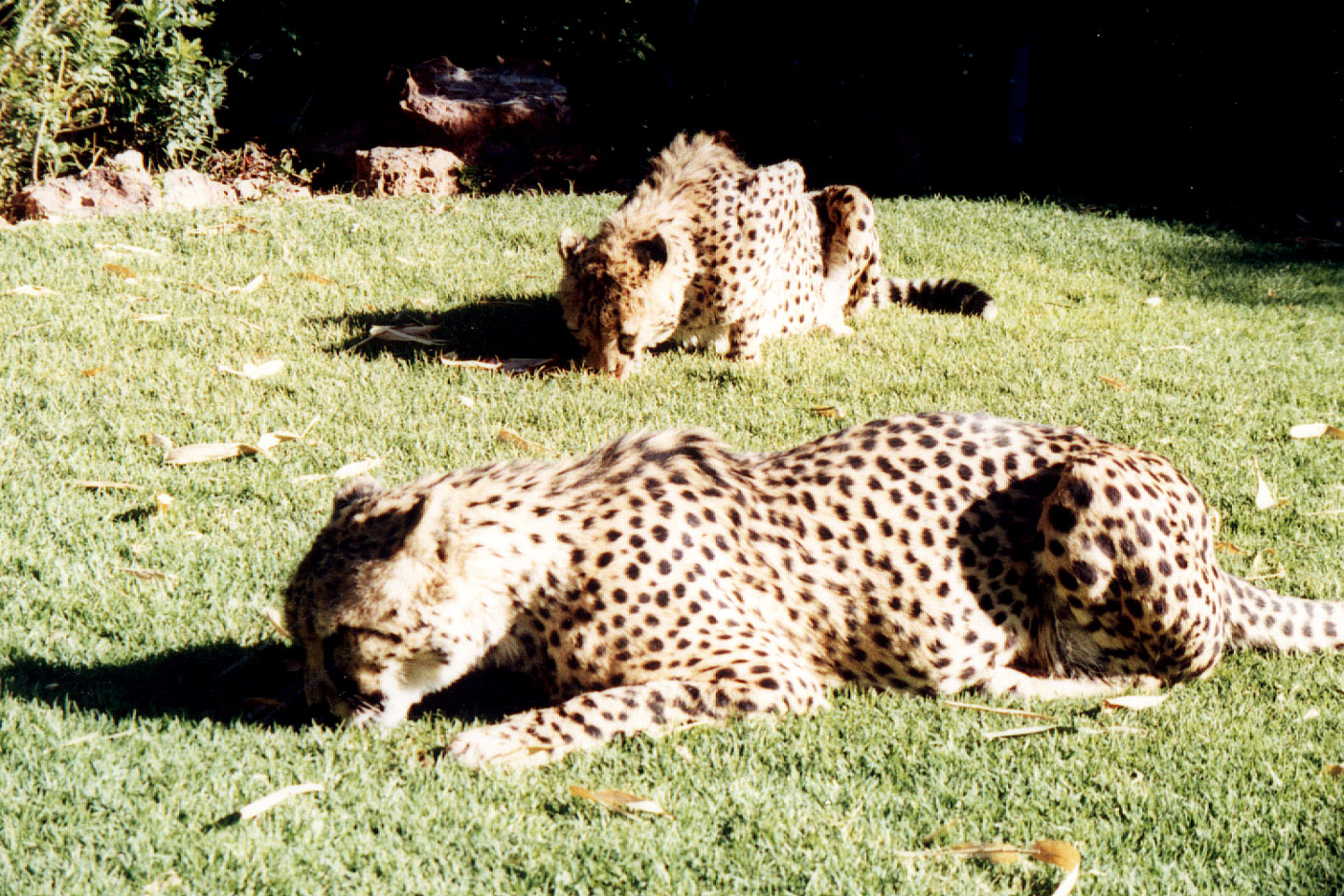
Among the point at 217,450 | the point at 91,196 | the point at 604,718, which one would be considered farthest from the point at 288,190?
the point at 604,718

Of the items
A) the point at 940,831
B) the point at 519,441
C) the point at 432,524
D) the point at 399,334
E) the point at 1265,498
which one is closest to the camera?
the point at 940,831

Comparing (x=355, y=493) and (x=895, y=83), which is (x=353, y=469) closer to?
(x=355, y=493)

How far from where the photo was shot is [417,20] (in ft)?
42.5

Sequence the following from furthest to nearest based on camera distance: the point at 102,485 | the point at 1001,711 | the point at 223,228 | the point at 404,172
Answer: the point at 404,172
the point at 223,228
the point at 102,485
the point at 1001,711

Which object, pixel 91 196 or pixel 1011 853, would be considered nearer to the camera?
pixel 1011 853

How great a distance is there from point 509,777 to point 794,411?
3164 millimetres

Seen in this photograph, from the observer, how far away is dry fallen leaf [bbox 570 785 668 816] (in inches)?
121

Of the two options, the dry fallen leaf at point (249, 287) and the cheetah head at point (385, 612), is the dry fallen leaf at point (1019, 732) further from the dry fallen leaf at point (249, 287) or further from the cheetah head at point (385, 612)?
the dry fallen leaf at point (249, 287)

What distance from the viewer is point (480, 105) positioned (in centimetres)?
1148

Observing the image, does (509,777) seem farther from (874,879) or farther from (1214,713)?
(1214,713)

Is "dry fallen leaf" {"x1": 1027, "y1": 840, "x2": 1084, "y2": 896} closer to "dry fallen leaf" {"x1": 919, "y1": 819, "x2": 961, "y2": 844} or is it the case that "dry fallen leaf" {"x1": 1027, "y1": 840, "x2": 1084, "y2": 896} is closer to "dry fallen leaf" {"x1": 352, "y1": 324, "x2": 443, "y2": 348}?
"dry fallen leaf" {"x1": 919, "y1": 819, "x2": 961, "y2": 844}

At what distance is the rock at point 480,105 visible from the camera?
11.4 m

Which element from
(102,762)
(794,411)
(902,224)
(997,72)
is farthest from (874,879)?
(997,72)

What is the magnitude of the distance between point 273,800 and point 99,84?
8483 millimetres
